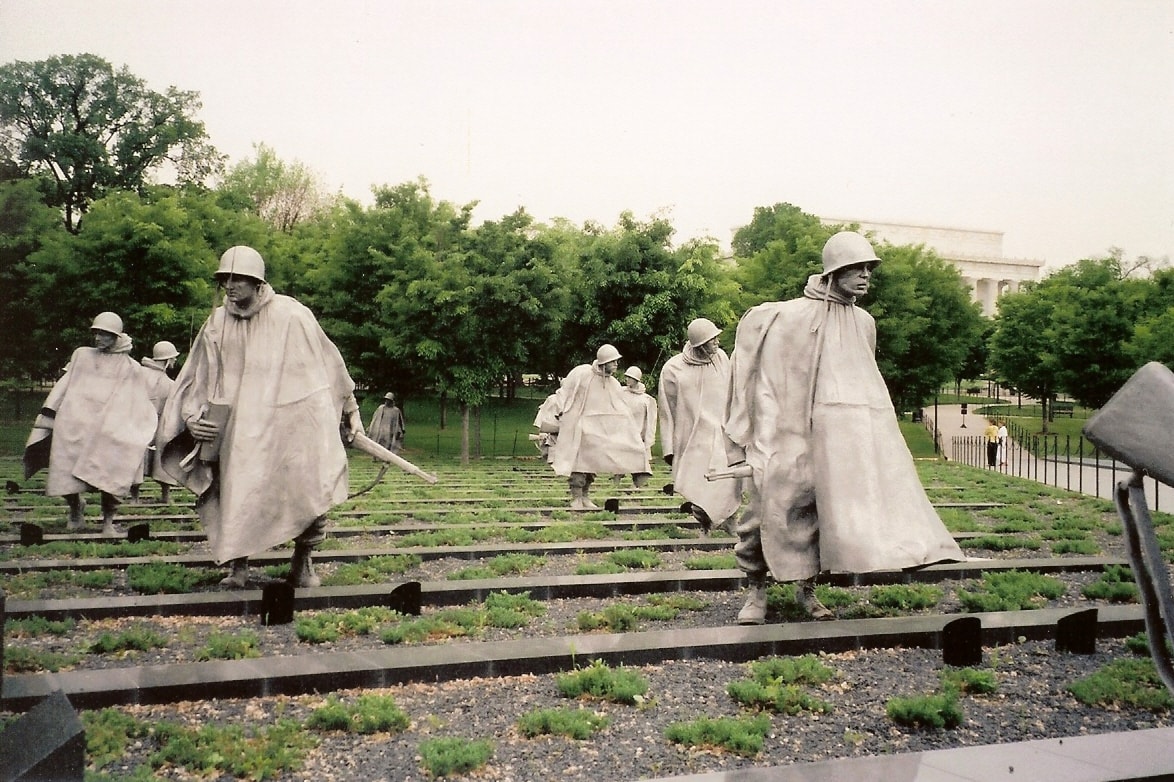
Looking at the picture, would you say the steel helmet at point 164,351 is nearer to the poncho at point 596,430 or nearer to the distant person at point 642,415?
the poncho at point 596,430

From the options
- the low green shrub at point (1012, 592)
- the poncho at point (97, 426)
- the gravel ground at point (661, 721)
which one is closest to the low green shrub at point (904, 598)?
the low green shrub at point (1012, 592)

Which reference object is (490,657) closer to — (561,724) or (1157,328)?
(561,724)

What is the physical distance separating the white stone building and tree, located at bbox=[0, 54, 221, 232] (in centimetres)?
654

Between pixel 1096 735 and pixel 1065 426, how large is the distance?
26.0 feet

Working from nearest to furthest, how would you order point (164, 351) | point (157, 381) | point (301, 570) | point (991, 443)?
1. point (301, 570)
2. point (157, 381)
3. point (164, 351)
4. point (991, 443)

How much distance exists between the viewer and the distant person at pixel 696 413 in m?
10.1

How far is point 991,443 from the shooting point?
1695 centimetres

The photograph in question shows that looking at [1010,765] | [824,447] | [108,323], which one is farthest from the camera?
[108,323]

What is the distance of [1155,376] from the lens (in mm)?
2129

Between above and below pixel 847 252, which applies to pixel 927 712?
below

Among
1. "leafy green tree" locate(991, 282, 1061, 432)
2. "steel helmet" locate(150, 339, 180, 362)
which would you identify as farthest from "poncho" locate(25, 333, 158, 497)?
"leafy green tree" locate(991, 282, 1061, 432)

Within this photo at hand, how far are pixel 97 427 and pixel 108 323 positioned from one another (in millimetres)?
1073

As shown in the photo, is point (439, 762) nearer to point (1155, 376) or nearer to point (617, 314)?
point (1155, 376)

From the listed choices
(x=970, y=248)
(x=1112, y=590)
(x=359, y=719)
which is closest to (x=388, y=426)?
(x=970, y=248)
